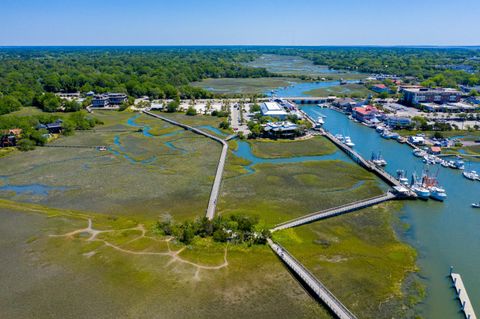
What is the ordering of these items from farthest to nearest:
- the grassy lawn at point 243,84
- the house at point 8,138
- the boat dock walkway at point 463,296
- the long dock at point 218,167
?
the grassy lawn at point 243,84
the house at point 8,138
the long dock at point 218,167
the boat dock walkway at point 463,296

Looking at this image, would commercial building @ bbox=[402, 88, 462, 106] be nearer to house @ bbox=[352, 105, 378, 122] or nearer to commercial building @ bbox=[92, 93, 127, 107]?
house @ bbox=[352, 105, 378, 122]

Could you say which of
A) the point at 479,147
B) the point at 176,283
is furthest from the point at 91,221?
the point at 479,147

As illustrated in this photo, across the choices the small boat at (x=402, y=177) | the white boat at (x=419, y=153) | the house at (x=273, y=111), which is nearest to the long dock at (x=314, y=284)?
the small boat at (x=402, y=177)

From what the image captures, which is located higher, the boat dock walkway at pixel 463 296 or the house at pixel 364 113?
the house at pixel 364 113

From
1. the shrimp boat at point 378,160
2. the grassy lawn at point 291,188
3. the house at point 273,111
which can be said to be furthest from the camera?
the house at point 273,111

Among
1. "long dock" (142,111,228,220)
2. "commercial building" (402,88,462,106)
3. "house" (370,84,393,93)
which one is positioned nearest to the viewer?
"long dock" (142,111,228,220)

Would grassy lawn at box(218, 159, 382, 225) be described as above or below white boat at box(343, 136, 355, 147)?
below

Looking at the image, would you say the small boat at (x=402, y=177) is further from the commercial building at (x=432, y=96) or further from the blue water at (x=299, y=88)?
the blue water at (x=299, y=88)

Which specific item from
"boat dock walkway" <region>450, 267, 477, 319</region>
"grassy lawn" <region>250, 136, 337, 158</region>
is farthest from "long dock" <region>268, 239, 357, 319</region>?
"grassy lawn" <region>250, 136, 337, 158</region>
